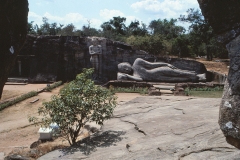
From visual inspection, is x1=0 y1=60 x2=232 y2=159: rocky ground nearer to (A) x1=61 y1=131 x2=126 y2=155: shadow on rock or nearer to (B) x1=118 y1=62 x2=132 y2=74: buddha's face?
(A) x1=61 y1=131 x2=126 y2=155: shadow on rock

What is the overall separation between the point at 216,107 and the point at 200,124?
1833 mm

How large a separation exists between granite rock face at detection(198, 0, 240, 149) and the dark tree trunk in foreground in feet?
4.97

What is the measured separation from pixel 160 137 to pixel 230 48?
4.18 m

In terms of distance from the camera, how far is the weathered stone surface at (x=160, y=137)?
4832 mm

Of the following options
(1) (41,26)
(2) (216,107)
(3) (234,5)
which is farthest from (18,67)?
(1) (41,26)

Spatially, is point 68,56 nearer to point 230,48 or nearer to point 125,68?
point 125,68

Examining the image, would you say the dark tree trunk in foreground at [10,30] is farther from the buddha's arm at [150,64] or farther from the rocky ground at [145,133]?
the buddha's arm at [150,64]

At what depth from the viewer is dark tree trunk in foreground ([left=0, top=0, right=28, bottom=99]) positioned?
2436 mm

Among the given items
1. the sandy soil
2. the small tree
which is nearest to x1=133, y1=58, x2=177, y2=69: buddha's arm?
the sandy soil

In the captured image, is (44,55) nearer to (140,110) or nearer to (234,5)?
(140,110)

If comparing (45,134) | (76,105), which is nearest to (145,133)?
(76,105)

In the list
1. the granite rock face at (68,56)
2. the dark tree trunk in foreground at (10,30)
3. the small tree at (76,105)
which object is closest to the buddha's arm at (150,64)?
the granite rock face at (68,56)

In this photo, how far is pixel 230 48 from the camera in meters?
1.81

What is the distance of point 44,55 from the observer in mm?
21250
